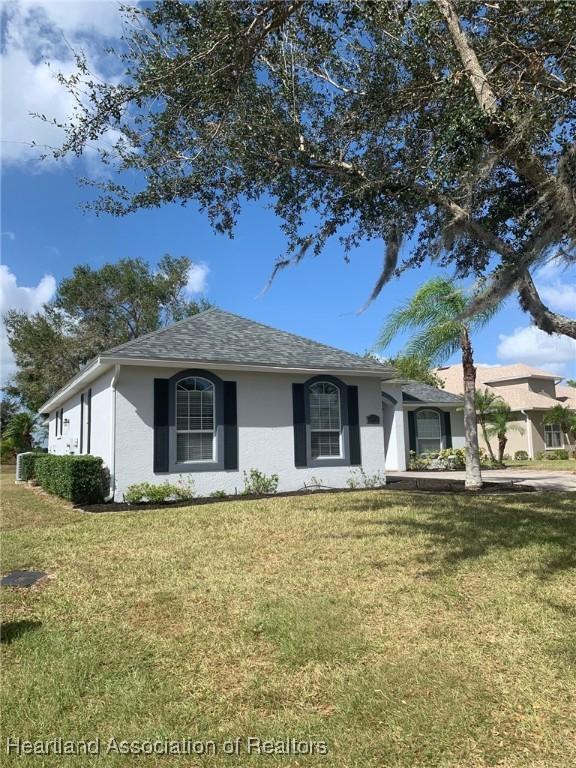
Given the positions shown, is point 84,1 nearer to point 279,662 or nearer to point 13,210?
point 13,210

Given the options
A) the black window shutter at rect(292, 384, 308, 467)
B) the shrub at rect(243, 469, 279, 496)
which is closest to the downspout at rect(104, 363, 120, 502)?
the shrub at rect(243, 469, 279, 496)

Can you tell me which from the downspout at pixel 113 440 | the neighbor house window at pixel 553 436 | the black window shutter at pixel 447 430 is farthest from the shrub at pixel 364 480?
the neighbor house window at pixel 553 436

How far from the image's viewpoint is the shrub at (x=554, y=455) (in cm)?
2891

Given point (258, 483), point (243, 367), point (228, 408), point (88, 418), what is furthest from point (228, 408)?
point (88, 418)

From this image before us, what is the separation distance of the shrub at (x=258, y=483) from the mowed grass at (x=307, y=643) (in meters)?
4.67

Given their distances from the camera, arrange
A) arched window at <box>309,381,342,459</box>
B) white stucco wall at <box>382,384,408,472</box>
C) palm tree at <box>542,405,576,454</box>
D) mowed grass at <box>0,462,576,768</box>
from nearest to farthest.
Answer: mowed grass at <box>0,462,576,768</box>
arched window at <box>309,381,342,459</box>
white stucco wall at <box>382,384,408,472</box>
palm tree at <box>542,405,576,454</box>

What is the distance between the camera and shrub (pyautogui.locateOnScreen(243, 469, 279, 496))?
12828 mm

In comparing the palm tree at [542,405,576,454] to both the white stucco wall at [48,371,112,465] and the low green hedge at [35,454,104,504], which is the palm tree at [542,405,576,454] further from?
the low green hedge at [35,454,104,504]

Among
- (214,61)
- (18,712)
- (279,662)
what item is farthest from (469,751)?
(214,61)

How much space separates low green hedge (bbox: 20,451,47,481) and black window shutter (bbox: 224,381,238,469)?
851 centimetres

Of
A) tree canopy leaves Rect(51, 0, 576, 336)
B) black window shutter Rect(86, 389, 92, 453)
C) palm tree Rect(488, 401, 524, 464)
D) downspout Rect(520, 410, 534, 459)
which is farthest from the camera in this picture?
downspout Rect(520, 410, 534, 459)

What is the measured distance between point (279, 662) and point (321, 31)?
7.47m

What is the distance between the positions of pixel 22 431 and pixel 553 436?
3131cm

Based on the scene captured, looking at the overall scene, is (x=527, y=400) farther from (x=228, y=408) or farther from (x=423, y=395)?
(x=228, y=408)
